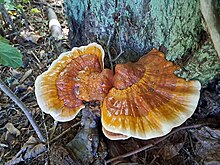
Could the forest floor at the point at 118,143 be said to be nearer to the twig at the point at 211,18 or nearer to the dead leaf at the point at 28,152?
the dead leaf at the point at 28,152

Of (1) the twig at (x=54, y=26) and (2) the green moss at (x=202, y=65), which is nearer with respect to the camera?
(2) the green moss at (x=202, y=65)

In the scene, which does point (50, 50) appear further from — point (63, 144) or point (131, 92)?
point (131, 92)

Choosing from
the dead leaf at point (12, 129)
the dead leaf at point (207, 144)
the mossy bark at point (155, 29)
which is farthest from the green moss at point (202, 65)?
the dead leaf at point (12, 129)

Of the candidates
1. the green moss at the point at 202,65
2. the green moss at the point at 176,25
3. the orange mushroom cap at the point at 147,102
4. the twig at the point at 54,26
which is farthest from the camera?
the twig at the point at 54,26

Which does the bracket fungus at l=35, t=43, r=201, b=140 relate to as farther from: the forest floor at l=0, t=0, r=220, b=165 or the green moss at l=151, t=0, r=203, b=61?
the forest floor at l=0, t=0, r=220, b=165

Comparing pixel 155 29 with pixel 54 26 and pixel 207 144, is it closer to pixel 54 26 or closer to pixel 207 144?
pixel 207 144

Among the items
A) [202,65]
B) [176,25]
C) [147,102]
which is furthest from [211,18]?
[147,102]

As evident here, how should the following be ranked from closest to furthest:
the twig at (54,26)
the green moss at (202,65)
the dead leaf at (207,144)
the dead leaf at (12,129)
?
1. the green moss at (202,65)
2. the dead leaf at (207,144)
3. the dead leaf at (12,129)
4. the twig at (54,26)
